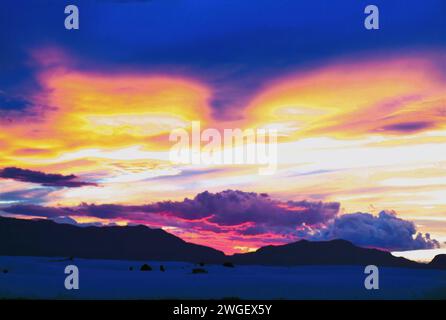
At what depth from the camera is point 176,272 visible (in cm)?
3209

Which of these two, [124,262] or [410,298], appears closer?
[410,298]

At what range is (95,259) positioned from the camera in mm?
34719
